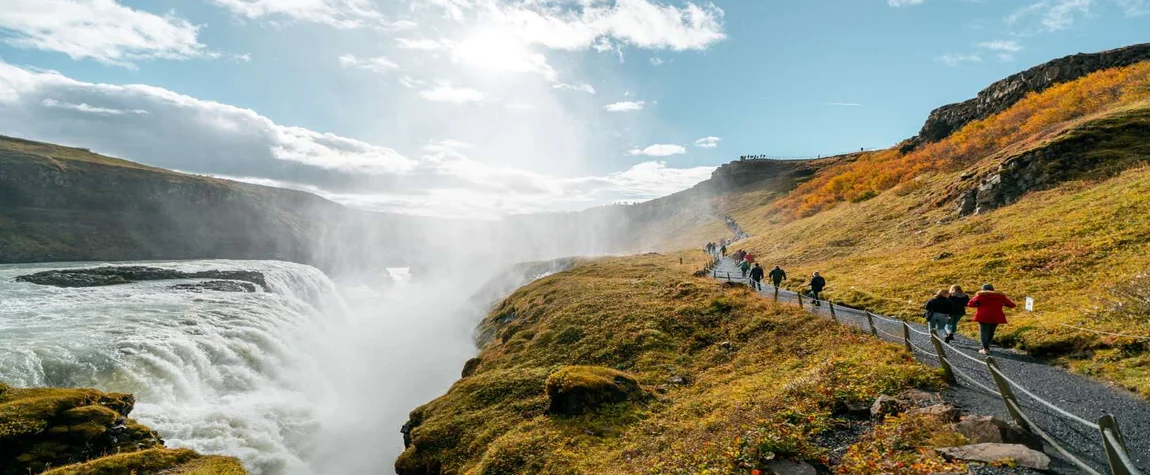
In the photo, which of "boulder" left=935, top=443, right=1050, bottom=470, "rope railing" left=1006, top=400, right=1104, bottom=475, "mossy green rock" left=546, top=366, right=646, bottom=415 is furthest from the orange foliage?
"boulder" left=935, top=443, right=1050, bottom=470

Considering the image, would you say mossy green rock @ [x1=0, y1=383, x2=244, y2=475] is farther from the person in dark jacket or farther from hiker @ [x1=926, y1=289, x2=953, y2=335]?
the person in dark jacket

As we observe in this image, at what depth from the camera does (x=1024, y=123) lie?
57.2m

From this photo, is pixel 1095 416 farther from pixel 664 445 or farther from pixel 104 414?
pixel 104 414

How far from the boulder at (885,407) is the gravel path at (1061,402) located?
1.28 metres

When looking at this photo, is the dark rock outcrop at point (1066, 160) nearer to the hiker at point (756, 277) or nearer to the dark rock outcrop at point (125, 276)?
the hiker at point (756, 277)

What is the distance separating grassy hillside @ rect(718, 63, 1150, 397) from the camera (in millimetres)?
16672

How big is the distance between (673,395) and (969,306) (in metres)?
11.1

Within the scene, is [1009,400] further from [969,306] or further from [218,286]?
[218,286]

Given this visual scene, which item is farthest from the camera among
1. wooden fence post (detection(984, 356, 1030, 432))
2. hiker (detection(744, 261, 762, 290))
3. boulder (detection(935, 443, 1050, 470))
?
hiker (detection(744, 261, 762, 290))

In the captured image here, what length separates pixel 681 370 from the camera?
21.2 meters

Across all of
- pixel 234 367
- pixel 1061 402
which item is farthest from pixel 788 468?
pixel 234 367

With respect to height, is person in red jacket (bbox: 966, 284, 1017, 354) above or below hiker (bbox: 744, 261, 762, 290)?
above

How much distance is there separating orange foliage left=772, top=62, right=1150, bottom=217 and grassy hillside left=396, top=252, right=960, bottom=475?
1741 inches

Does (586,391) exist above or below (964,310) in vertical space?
below
